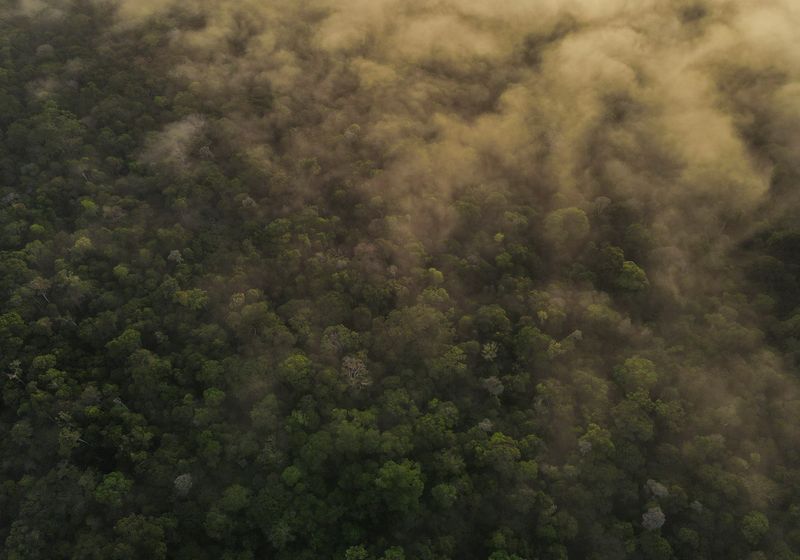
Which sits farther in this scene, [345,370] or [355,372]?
[345,370]

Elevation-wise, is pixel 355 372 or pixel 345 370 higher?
pixel 355 372

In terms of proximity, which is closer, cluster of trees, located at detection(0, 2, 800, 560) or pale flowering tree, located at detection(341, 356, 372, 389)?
cluster of trees, located at detection(0, 2, 800, 560)

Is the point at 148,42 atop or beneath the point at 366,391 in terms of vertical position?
atop

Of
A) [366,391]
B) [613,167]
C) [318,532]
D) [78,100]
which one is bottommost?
[318,532]

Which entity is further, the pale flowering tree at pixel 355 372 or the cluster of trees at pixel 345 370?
the pale flowering tree at pixel 355 372

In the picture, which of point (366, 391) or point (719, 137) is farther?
point (719, 137)

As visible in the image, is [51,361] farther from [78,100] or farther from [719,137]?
[719,137]

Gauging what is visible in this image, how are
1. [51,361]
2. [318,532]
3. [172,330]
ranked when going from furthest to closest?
[172,330] < [51,361] < [318,532]

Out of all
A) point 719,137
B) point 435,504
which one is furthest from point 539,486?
point 719,137
